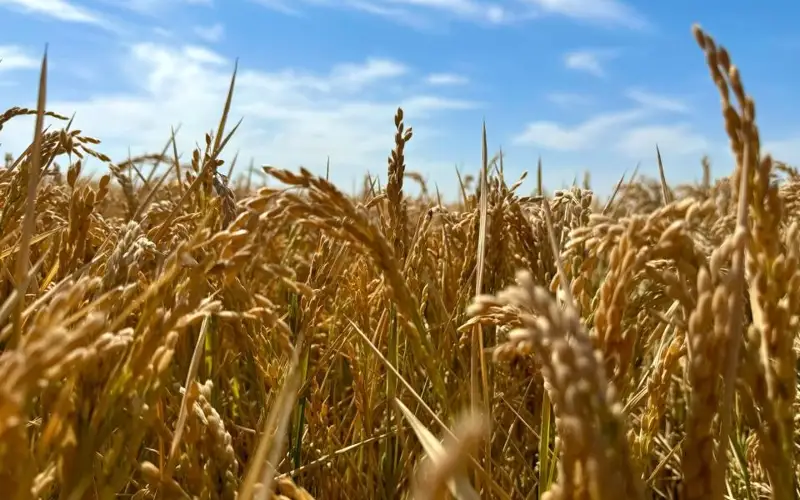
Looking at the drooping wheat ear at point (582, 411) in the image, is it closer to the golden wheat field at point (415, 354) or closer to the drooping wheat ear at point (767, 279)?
the golden wheat field at point (415, 354)

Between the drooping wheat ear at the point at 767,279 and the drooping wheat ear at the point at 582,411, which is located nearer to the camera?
the drooping wheat ear at the point at 582,411

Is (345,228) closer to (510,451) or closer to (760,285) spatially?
(760,285)


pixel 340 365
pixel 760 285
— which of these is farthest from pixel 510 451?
pixel 760 285

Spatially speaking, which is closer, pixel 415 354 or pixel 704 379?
pixel 704 379

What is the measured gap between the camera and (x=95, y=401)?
790mm

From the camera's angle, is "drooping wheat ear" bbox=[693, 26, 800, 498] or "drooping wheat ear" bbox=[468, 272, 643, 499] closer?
"drooping wheat ear" bbox=[468, 272, 643, 499]

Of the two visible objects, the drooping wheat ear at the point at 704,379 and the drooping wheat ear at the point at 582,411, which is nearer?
the drooping wheat ear at the point at 582,411

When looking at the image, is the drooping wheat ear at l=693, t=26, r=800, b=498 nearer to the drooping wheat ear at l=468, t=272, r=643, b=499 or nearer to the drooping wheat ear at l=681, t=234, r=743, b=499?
the drooping wheat ear at l=681, t=234, r=743, b=499

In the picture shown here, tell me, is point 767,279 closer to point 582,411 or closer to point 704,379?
point 704,379

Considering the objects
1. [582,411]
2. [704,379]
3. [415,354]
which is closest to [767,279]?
[704,379]

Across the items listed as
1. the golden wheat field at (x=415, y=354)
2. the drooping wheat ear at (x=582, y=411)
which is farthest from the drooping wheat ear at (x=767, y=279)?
the drooping wheat ear at (x=582, y=411)

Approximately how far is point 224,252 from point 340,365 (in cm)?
110

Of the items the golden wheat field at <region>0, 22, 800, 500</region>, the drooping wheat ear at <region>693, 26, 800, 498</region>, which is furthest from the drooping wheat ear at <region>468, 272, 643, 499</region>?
the drooping wheat ear at <region>693, 26, 800, 498</region>

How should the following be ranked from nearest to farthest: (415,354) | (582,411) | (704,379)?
(582,411) < (704,379) < (415,354)
